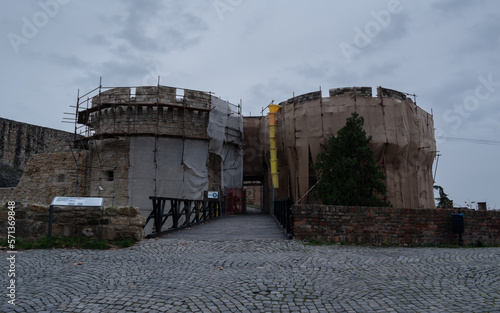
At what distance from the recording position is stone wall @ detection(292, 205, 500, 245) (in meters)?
7.82

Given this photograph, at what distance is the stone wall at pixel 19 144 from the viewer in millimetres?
22531

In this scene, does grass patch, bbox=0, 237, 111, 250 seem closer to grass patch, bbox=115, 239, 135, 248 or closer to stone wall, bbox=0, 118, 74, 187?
grass patch, bbox=115, 239, 135, 248

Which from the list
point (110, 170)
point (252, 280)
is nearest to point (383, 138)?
point (110, 170)

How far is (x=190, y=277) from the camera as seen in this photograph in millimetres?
4594

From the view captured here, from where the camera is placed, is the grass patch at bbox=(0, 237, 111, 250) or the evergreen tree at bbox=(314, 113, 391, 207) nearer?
the grass patch at bbox=(0, 237, 111, 250)

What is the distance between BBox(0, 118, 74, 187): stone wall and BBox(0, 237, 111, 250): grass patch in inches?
640

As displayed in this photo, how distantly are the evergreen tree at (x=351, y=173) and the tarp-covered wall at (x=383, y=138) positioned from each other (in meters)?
3.88

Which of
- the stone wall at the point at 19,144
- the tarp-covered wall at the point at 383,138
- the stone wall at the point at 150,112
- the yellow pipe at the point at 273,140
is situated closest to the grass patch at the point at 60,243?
the stone wall at the point at 150,112

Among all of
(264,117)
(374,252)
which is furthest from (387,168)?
(374,252)

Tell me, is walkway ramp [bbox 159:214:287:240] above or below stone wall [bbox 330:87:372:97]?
below

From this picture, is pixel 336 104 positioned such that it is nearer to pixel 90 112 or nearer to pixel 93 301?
pixel 90 112

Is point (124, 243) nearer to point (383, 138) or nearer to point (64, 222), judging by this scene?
point (64, 222)

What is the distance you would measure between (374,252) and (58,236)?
616 cm

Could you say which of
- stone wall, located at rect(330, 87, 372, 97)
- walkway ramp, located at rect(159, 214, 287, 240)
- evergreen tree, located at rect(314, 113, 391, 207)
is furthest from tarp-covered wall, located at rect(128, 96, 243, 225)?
evergreen tree, located at rect(314, 113, 391, 207)
